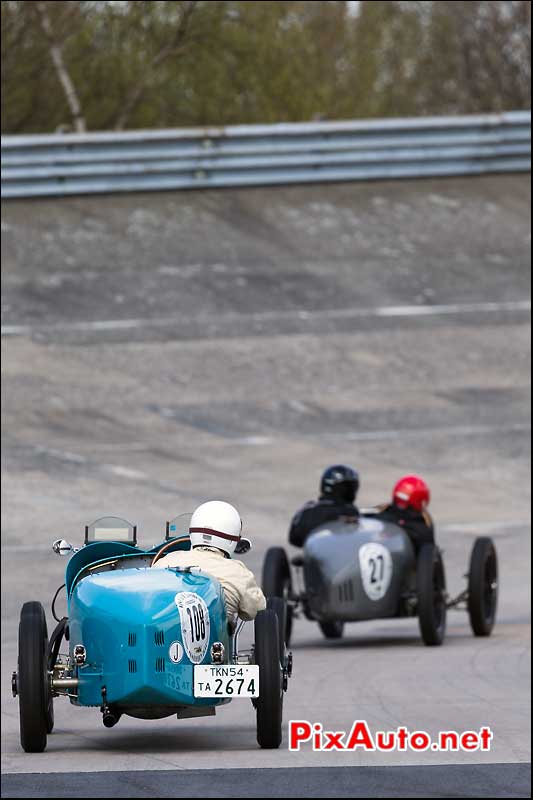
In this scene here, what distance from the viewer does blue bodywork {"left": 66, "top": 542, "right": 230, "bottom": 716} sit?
18.2ft

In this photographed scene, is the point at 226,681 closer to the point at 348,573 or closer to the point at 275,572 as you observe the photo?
the point at 275,572

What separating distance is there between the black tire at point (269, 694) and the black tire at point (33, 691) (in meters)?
0.65

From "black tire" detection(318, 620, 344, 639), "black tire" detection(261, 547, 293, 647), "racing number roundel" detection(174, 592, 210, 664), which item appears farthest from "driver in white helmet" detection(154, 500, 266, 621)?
"black tire" detection(318, 620, 344, 639)

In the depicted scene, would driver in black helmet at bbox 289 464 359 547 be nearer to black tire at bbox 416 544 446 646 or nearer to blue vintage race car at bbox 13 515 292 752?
black tire at bbox 416 544 446 646

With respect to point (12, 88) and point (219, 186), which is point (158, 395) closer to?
point (219, 186)

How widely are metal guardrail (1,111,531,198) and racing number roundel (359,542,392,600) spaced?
523 inches

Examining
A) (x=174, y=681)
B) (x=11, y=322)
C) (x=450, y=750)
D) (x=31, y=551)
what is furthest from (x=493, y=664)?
(x=11, y=322)

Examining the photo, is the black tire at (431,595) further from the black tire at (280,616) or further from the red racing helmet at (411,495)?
the black tire at (280,616)

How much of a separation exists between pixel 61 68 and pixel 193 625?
23.2m

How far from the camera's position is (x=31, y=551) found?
16.8m

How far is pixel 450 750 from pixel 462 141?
2036 centimetres

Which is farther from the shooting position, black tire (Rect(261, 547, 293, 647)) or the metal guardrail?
the metal guardrail

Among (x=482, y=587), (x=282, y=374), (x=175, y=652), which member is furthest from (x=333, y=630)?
(x=175, y=652)

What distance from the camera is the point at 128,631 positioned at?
5.65 metres
